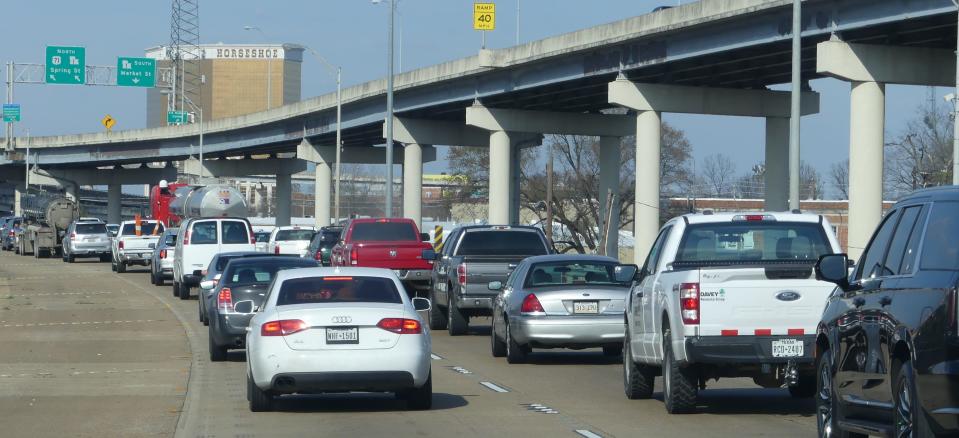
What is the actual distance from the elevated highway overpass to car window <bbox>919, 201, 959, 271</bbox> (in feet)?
80.9

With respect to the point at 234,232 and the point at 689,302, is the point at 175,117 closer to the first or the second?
the point at 234,232

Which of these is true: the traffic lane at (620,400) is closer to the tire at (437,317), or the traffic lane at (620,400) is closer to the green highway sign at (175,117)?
the tire at (437,317)

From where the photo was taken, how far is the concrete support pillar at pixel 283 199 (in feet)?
325

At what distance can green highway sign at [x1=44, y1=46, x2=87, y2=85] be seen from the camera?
88.8 m

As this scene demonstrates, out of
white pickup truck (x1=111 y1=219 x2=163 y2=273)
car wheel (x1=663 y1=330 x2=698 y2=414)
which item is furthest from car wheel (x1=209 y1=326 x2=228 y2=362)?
white pickup truck (x1=111 y1=219 x2=163 y2=273)

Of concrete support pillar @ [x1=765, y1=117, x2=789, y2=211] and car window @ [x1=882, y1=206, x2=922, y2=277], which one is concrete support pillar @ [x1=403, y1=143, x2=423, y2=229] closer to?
concrete support pillar @ [x1=765, y1=117, x2=789, y2=211]

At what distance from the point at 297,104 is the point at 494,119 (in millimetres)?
22436

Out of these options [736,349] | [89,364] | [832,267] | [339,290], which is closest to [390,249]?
[89,364]

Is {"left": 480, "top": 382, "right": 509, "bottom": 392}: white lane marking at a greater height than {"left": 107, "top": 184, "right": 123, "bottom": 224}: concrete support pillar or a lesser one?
lesser

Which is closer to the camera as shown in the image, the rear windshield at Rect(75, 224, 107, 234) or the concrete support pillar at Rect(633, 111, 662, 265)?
the concrete support pillar at Rect(633, 111, 662, 265)

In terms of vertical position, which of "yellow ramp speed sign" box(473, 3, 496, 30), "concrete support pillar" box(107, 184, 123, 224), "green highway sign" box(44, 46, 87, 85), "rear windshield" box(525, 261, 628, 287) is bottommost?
"rear windshield" box(525, 261, 628, 287)

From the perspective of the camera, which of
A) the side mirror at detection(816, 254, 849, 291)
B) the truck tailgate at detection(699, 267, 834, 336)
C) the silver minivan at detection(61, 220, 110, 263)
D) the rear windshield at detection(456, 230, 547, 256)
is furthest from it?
the silver minivan at detection(61, 220, 110, 263)

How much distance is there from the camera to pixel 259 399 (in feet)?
49.0

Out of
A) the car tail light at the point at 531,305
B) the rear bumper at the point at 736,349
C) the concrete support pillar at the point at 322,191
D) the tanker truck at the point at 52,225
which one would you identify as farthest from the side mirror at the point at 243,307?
the concrete support pillar at the point at 322,191
